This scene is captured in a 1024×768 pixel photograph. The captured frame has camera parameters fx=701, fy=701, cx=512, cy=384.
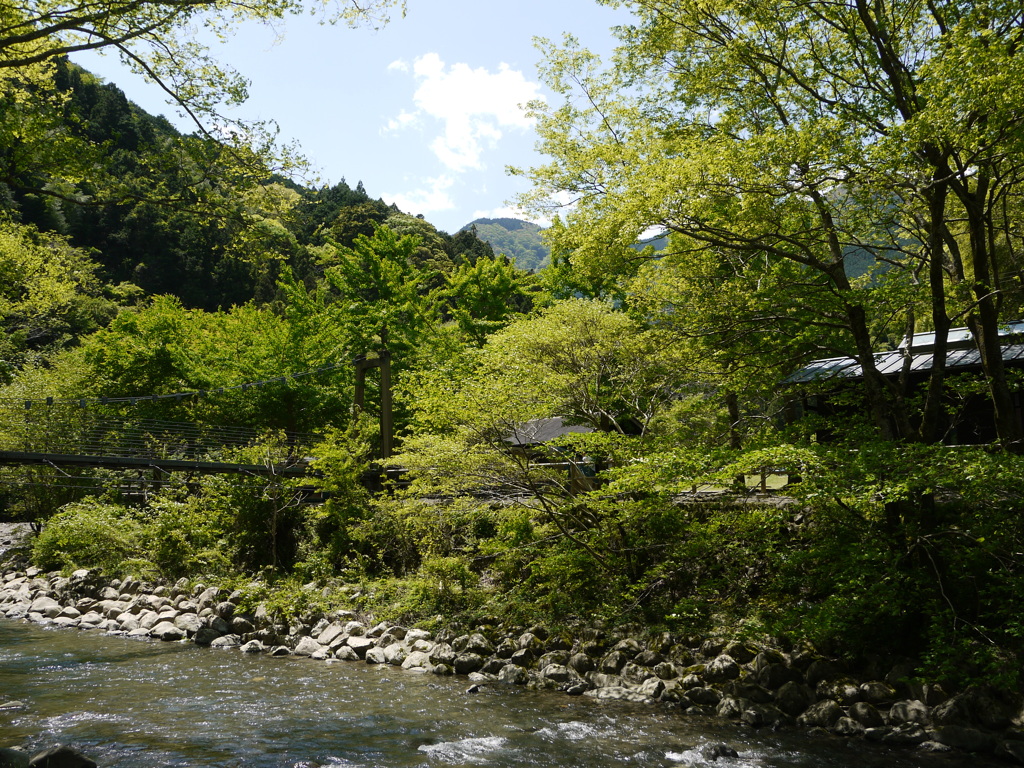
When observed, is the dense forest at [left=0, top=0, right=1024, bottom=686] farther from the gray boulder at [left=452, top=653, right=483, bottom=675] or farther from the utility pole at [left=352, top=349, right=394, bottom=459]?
the gray boulder at [left=452, top=653, right=483, bottom=675]

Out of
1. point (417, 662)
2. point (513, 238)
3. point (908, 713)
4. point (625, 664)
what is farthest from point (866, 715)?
point (513, 238)

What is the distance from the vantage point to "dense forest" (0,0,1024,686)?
623cm

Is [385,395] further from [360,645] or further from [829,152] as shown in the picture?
[829,152]

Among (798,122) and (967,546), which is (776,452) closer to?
(967,546)

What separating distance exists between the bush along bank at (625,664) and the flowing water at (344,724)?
0.90ft

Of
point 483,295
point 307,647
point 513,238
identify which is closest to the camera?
point 307,647

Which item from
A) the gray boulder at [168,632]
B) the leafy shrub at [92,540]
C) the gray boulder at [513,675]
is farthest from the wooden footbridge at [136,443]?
the gray boulder at [513,675]

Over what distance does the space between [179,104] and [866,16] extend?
6.51 metres

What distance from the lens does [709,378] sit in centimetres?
955

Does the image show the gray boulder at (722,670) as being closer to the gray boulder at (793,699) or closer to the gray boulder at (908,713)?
the gray boulder at (793,699)

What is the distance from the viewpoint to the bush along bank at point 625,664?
6.10m

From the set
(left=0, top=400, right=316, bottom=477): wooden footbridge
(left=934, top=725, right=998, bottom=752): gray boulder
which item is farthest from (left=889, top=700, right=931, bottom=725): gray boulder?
(left=0, top=400, right=316, bottom=477): wooden footbridge

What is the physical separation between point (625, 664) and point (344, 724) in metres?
3.15

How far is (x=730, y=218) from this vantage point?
7816mm
